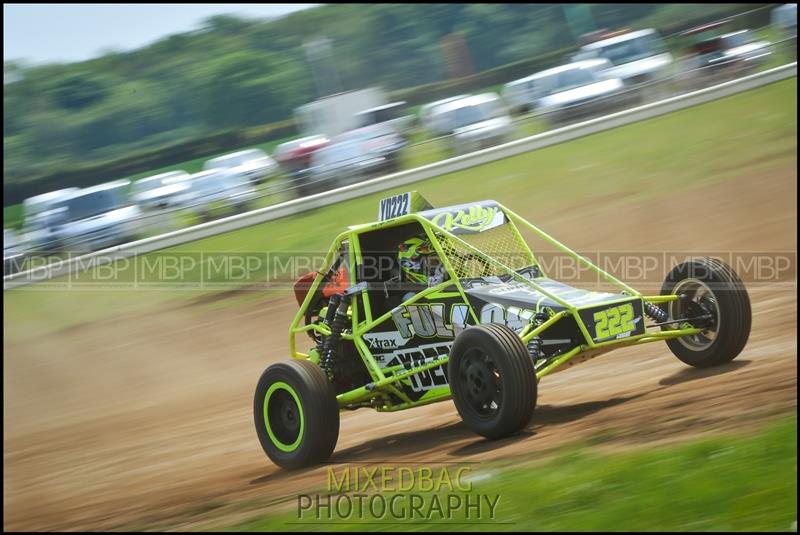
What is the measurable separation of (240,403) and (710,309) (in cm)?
605

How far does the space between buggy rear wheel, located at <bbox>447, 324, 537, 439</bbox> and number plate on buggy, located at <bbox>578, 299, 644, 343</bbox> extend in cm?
65

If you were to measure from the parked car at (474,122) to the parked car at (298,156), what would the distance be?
9.63ft

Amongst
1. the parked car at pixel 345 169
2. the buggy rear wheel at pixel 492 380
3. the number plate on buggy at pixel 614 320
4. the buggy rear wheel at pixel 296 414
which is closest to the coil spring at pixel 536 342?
the number plate on buggy at pixel 614 320

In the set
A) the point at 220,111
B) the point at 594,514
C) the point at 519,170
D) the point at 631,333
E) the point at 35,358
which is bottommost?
the point at 594,514

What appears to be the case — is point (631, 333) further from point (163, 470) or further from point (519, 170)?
point (519, 170)

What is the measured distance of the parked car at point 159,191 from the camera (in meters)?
20.7

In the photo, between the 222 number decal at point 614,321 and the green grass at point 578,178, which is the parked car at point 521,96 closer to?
the green grass at point 578,178

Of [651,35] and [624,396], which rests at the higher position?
[651,35]

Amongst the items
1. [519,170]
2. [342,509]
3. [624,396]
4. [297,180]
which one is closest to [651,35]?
[519,170]

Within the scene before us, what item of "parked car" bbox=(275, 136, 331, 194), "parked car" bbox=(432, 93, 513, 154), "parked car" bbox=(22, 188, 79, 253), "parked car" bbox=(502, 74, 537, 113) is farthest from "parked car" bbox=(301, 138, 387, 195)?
"parked car" bbox=(22, 188, 79, 253)

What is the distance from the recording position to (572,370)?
9.92 meters

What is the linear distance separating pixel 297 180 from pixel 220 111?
18.7m

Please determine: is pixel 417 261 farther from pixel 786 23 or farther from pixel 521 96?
pixel 786 23

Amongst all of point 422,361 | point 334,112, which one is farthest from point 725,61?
point 422,361
